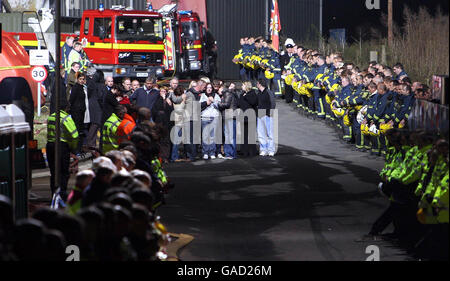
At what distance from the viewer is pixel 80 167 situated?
20734mm

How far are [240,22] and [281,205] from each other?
106 ft

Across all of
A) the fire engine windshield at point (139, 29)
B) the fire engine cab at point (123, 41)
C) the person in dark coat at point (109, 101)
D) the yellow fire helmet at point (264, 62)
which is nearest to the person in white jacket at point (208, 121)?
the person in dark coat at point (109, 101)

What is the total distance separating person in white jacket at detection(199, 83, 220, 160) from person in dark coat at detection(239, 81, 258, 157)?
752mm

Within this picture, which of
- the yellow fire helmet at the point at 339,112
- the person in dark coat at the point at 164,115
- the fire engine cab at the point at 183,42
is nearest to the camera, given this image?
the person in dark coat at the point at 164,115

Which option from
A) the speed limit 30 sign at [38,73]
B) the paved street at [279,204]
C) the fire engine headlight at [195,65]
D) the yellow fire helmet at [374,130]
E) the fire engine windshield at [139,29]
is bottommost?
the paved street at [279,204]

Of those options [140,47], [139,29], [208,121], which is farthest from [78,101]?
[139,29]

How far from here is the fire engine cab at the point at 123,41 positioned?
3434 centimetres

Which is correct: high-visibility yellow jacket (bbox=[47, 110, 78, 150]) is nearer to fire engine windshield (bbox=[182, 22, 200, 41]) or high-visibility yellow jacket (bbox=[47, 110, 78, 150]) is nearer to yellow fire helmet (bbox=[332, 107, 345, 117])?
yellow fire helmet (bbox=[332, 107, 345, 117])

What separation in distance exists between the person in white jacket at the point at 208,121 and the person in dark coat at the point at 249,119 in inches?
29.6

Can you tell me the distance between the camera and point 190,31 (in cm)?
3822

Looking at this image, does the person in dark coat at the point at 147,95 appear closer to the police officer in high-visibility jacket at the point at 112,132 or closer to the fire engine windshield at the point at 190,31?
the police officer in high-visibility jacket at the point at 112,132

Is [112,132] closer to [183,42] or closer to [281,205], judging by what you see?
[281,205]

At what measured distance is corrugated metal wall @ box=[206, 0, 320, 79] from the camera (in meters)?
47.7

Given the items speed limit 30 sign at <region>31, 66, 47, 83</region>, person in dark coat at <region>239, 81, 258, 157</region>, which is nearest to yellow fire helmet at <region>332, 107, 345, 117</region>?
person in dark coat at <region>239, 81, 258, 157</region>
